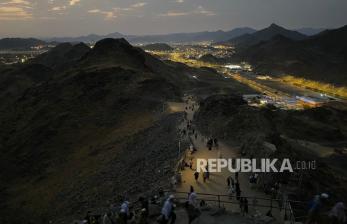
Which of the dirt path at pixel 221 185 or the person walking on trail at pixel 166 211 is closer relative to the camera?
the person walking on trail at pixel 166 211

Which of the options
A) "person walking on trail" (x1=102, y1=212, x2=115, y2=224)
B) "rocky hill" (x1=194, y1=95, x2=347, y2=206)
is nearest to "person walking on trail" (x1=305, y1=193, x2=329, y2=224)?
"rocky hill" (x1=194, y1=95, x2=347, y2=206)

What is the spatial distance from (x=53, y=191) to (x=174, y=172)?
2243cm

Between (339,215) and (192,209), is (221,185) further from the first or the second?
(339,215)

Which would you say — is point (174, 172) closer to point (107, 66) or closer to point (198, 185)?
point (198, 185)

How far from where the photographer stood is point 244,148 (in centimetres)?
3375

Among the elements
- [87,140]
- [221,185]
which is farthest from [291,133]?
[221,185]

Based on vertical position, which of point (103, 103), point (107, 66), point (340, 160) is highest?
point (107, 66)

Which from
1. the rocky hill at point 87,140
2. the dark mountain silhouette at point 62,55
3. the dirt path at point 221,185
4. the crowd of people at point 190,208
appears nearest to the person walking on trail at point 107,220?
the crowd of people at point 190,208

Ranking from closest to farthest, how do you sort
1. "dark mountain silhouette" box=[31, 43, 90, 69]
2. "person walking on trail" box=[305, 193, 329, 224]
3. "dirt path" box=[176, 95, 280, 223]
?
"person walking on trail" box=[305, 193, 329, 224] → "dirt path" box=[176, 95, 280, 223] → "dark mountain silhouette" box=[31, 43, 90, 69]

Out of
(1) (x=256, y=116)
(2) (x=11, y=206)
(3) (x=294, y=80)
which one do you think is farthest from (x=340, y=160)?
(3) (x=294, y=80)

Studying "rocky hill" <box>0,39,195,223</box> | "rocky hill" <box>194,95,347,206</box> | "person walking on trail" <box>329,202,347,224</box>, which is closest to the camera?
"person walking on trail" <box>329,202,347,224</box>

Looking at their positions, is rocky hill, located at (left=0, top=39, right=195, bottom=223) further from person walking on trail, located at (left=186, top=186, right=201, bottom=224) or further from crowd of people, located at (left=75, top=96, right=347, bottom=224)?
person walking on trail, located at (left=186, top=186, right=201, bottom=224)

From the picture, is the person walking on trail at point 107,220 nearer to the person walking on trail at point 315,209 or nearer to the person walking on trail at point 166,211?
the person walking on trail at point 166,211

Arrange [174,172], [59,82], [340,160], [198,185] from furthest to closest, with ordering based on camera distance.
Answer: [59,82] → [340,160] → [174,172] → [198,185]
